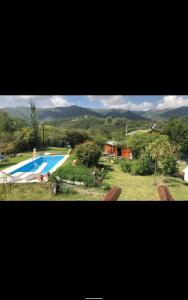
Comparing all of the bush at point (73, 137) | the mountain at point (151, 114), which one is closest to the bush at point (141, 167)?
the mountain at point (151, 114)

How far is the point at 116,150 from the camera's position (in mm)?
4504

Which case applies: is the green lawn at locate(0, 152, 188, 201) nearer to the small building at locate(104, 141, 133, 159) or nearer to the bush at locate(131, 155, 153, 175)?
the bush at locate(131, 155, 153, 175)

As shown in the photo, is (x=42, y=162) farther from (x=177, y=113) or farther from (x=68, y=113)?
(x=177, y=113)

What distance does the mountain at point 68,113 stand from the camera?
4312 millimetres

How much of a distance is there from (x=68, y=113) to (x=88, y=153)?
30.4 inches

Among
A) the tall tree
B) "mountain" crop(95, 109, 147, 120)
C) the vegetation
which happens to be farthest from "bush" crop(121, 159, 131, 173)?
the tall tree

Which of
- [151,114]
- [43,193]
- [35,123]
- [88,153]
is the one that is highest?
[151,114]

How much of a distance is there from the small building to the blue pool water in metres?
0.81

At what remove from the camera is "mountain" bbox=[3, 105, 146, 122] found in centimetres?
431

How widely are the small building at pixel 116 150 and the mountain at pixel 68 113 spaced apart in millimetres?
501

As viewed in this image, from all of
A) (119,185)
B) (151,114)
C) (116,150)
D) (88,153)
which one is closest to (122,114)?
(151,114)

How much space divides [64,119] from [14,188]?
144 cm
